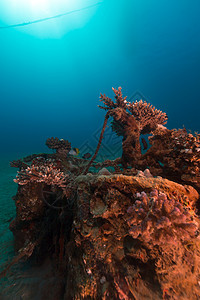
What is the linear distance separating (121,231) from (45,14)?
156 meters

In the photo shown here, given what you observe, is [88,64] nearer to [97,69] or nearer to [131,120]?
[97,69]

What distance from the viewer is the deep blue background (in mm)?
86688

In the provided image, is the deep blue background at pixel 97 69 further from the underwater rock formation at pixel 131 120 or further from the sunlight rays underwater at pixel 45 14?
the underwater rock formation at pixel 131 120

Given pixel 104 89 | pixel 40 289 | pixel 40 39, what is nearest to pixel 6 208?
pixel 40 289

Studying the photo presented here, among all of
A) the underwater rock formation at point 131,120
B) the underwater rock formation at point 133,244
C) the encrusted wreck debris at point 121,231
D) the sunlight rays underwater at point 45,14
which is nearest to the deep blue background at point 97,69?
the sunlight rays underwater at point 45,14

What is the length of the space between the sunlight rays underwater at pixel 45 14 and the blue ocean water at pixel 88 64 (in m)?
0.66

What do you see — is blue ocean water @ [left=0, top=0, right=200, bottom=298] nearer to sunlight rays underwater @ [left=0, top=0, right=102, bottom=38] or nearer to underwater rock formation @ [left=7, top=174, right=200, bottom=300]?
sunlight rays underwater @ [left=0, top=0, right=102, bottom=38]

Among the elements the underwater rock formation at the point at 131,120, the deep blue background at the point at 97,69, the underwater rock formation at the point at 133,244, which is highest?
the deep blue background at the point at 97,69

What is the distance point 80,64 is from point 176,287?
17783 centimetres

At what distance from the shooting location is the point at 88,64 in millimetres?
142875

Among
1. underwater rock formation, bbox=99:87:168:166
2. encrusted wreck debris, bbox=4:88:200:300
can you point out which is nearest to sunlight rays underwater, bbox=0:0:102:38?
underwater rock formation, bbox=99:87:168:166

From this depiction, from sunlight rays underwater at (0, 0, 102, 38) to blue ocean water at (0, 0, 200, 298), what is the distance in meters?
0.66

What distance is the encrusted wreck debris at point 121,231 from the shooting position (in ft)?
5.24

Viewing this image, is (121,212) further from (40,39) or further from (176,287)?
(40,39)
